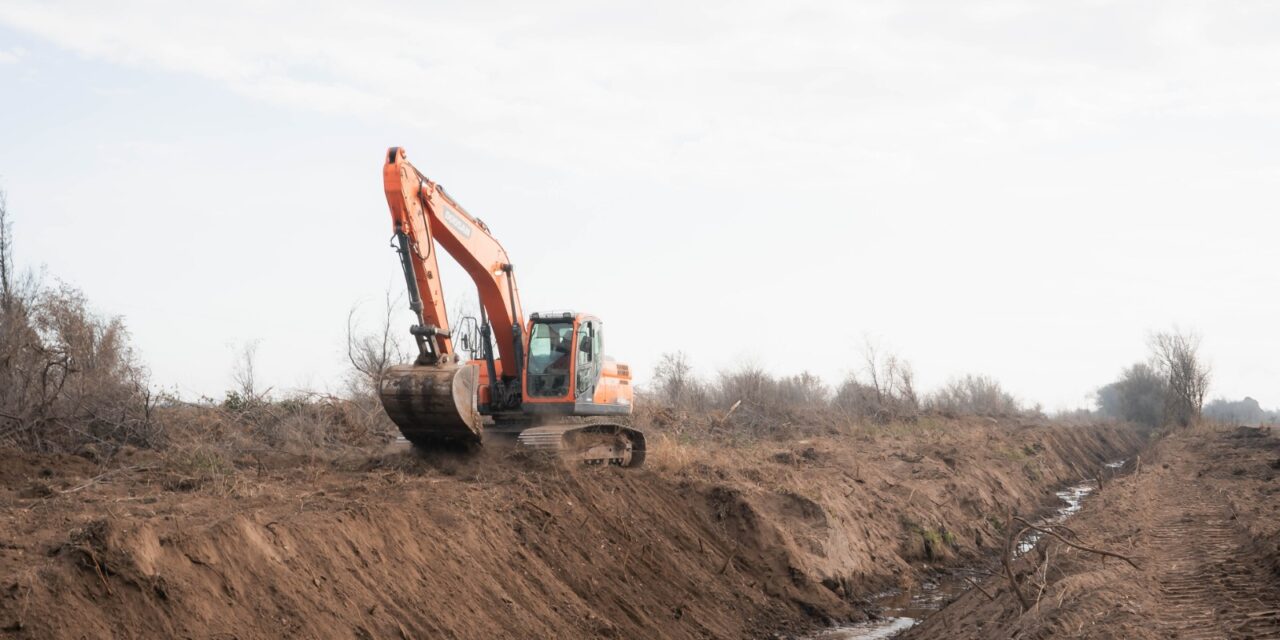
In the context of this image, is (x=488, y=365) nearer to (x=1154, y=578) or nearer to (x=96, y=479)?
(x=96, y=479)

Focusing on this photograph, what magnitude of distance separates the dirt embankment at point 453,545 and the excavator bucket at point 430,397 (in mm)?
701

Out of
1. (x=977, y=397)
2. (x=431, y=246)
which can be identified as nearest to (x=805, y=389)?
(x=977, y=397)

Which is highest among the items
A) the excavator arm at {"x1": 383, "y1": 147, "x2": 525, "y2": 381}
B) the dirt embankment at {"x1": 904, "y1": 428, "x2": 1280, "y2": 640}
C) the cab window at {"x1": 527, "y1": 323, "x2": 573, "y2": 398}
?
the excavator arm at {"x1": 383, "y1": 147, "x2": 525, "y2": 381}

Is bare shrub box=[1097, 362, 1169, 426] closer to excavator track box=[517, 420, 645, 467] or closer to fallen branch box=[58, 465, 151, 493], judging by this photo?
excavator track box=[517, 420, 645, 467]

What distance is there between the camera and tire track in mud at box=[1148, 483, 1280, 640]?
26.0 feet

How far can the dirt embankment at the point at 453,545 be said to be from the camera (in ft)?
24.5

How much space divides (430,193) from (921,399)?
43747mm

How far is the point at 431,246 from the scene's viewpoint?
13.2 metres

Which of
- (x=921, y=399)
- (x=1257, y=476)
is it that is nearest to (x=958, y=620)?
(x=1257, y=476)

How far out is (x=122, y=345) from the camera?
23219 millimetres

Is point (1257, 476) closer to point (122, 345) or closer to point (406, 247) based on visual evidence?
point (406, 247)

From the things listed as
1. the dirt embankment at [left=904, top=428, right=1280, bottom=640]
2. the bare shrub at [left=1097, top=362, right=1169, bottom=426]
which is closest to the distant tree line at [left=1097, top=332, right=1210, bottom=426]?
the bare shrub at [left=1097, top=362, right=1169, bottom=426]

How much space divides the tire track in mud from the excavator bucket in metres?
8.09

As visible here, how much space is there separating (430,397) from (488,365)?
2.95 m
